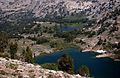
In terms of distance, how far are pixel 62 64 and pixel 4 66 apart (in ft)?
297

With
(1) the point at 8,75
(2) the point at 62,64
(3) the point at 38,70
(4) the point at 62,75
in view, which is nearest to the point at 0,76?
(1) the point at 8,75

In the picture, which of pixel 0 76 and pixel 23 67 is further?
pixel 23 67

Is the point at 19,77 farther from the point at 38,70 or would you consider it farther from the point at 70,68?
the point at 70,68

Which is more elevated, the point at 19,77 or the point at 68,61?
the point at 19,77

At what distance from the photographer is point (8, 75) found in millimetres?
82812

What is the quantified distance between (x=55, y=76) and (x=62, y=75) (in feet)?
18.0

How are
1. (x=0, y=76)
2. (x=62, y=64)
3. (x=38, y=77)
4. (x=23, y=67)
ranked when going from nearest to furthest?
1. (x=0, y=76)
2. (x=38, y=77)
3. (x=23, y=67)
4. (x=62, y=64)

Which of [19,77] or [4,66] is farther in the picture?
[4,66]

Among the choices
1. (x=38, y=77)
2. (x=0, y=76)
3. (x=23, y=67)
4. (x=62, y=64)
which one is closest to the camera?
(x=0, y=76)

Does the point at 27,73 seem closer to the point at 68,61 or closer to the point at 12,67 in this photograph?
the point at 12,67

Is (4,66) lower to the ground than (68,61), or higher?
higher

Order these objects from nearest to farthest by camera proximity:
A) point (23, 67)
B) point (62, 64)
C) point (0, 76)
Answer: point (0, 76), point (23, 67), point (62, 64)

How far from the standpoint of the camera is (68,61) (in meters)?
182

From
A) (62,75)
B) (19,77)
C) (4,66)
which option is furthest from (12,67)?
(62,75)
